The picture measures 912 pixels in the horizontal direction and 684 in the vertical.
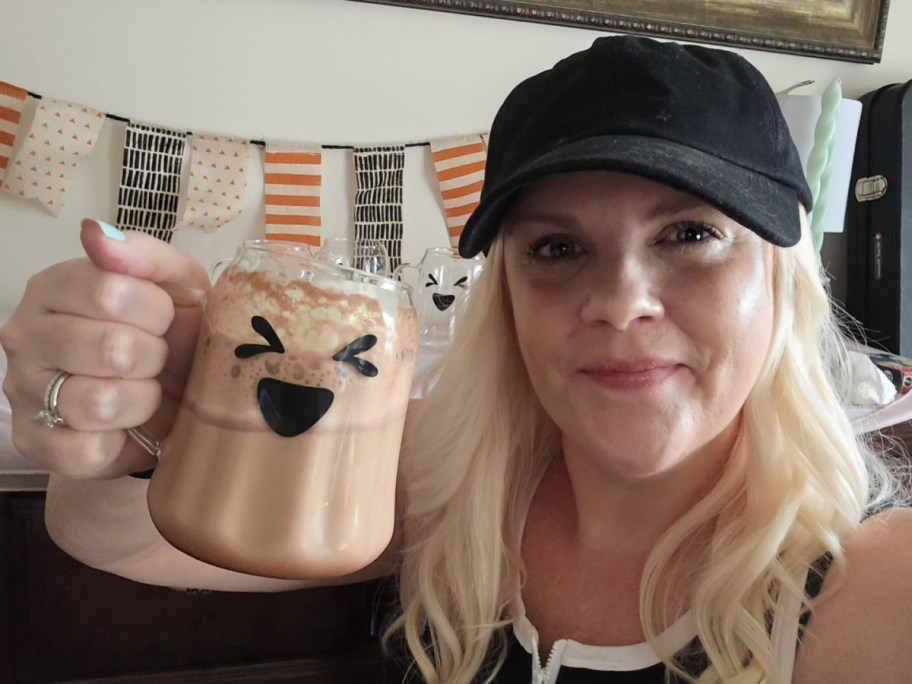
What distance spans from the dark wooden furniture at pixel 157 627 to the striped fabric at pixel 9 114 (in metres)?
1.00

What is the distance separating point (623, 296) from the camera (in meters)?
0.67

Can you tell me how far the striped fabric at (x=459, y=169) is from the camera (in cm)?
188

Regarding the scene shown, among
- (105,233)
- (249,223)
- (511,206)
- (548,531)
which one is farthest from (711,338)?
(249,223)

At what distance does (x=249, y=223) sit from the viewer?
180cm

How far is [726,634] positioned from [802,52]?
1.98m

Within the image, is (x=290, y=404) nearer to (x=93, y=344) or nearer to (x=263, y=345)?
(x=263, y=345)

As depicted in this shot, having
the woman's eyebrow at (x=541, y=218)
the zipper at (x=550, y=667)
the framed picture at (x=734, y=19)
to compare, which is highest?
the framed picture at (x=734, y=19)

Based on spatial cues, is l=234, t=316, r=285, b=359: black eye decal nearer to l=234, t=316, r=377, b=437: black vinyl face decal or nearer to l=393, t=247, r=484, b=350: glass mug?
l=234, t=316, r=377, b=437: black vinyl face decal

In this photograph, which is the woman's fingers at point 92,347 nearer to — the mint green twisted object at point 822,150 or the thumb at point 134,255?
the thumb at point 134,255

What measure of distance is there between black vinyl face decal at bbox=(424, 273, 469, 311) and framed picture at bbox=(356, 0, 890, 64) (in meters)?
0.75

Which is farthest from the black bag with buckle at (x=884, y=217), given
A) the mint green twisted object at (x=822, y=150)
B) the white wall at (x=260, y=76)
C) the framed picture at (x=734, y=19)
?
the white wall at (x=260, y=76)

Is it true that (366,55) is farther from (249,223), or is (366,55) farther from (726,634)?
(726,634)

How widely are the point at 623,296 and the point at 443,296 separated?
95 cm

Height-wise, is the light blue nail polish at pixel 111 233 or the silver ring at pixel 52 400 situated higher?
the light blue nail polish at pixel 111 233
